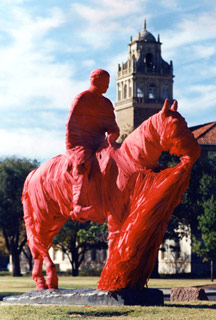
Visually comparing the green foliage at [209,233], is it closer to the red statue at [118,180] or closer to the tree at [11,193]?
the tree at [11,193]

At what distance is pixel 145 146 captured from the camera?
1354cm

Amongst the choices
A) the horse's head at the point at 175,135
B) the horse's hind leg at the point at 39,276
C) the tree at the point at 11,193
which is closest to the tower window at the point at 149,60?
the tree at the point at 11,193

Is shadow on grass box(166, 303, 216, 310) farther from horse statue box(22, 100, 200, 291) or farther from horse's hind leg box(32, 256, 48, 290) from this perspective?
horse's hind leg box(32, 256, 48, 290)

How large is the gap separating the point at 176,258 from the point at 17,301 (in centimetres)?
3739

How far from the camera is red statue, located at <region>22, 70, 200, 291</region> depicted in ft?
43.6

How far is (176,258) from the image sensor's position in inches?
2013

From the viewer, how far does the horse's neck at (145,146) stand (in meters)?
13.5

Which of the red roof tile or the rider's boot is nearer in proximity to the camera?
the rider's boot

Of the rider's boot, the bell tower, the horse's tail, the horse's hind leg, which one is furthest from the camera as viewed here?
the bell tower

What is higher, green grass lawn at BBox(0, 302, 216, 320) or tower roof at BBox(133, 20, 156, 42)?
tower roof at BBox(133, 20, 156, 42)

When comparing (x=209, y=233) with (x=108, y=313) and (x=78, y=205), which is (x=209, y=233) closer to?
(x=78, y=205)

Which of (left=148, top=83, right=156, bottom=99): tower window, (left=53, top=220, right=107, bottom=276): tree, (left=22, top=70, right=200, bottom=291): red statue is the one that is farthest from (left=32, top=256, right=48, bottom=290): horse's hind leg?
(left=148, top=83, right=156, bottom=99): tower window

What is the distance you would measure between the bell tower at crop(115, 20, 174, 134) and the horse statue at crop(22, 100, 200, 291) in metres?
49.4

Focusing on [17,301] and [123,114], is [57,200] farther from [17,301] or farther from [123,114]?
[123,114]
